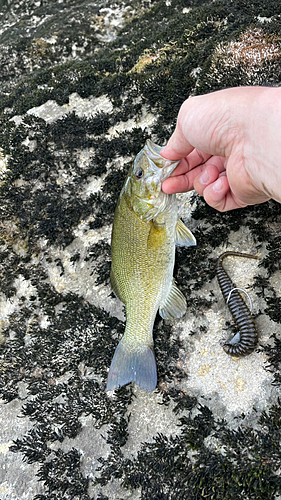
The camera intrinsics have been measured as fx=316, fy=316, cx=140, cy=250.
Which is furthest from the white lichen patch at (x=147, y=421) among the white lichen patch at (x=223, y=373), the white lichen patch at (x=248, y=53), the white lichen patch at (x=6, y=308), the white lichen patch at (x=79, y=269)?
the white lichen patch at (x=248, y=53)

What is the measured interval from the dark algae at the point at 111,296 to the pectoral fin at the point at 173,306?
423 millimetres

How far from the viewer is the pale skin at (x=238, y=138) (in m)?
2.91

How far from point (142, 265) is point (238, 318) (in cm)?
167

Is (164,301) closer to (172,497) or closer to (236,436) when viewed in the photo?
(236,436)

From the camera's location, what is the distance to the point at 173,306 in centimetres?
507

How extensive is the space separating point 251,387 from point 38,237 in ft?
17.6

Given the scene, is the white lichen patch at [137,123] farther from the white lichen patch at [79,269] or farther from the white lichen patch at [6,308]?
the white lichen patch at [6,308]

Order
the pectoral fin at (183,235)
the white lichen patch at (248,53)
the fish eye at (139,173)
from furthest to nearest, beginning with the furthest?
the white lichen patch at (248,53) < the pectoral fin at (183,235) < the fish eye at (139,173)

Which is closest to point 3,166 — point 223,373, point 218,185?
point 218,185

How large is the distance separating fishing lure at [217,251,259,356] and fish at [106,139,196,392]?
711mm

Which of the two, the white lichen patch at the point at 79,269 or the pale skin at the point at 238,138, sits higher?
the pale skin at the point at 238,138

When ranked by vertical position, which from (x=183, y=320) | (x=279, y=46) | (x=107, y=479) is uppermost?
(x=279, y=46)

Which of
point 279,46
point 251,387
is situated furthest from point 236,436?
point 279,46

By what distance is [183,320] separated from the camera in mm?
5438
